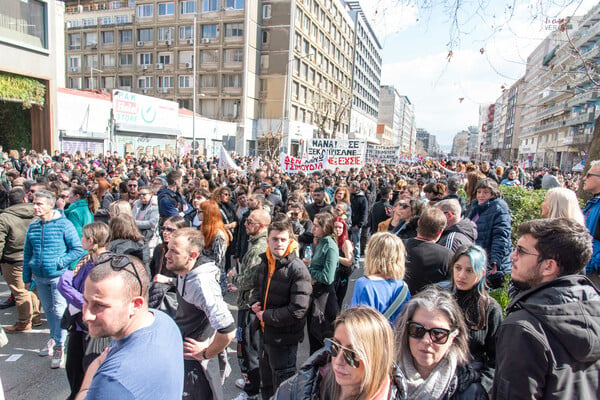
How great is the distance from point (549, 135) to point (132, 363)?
80.4m

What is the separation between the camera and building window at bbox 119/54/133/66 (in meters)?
45.7

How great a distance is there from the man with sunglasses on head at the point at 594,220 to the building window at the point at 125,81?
50186mm

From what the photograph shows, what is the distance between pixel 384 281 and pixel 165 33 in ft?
159

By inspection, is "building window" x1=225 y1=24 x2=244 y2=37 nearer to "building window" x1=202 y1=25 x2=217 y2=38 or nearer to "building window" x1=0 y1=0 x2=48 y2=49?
"building window" x1=202 y1=25 x2=217 y2=38

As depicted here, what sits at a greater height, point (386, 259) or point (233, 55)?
point (233, 55)

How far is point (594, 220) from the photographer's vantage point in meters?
3.55

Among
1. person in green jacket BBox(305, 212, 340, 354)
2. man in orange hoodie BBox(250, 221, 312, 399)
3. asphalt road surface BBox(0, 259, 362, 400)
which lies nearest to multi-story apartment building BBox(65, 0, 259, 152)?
asphalt road surface BBox(0, 259, 362, 400)

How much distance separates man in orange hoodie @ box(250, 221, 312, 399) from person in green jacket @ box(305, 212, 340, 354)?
453mm

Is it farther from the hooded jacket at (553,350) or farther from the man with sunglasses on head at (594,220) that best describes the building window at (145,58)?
the hooded jacket at (553,350)

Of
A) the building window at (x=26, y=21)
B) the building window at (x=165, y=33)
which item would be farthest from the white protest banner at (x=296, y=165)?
the building window at (x=165, y=33)

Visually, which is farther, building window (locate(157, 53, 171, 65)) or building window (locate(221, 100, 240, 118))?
building window (locate(157, 53, 171, 65))

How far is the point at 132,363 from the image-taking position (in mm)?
1604

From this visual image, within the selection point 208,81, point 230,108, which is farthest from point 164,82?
point 230,108

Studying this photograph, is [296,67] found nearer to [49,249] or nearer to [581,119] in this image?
[581,119]
